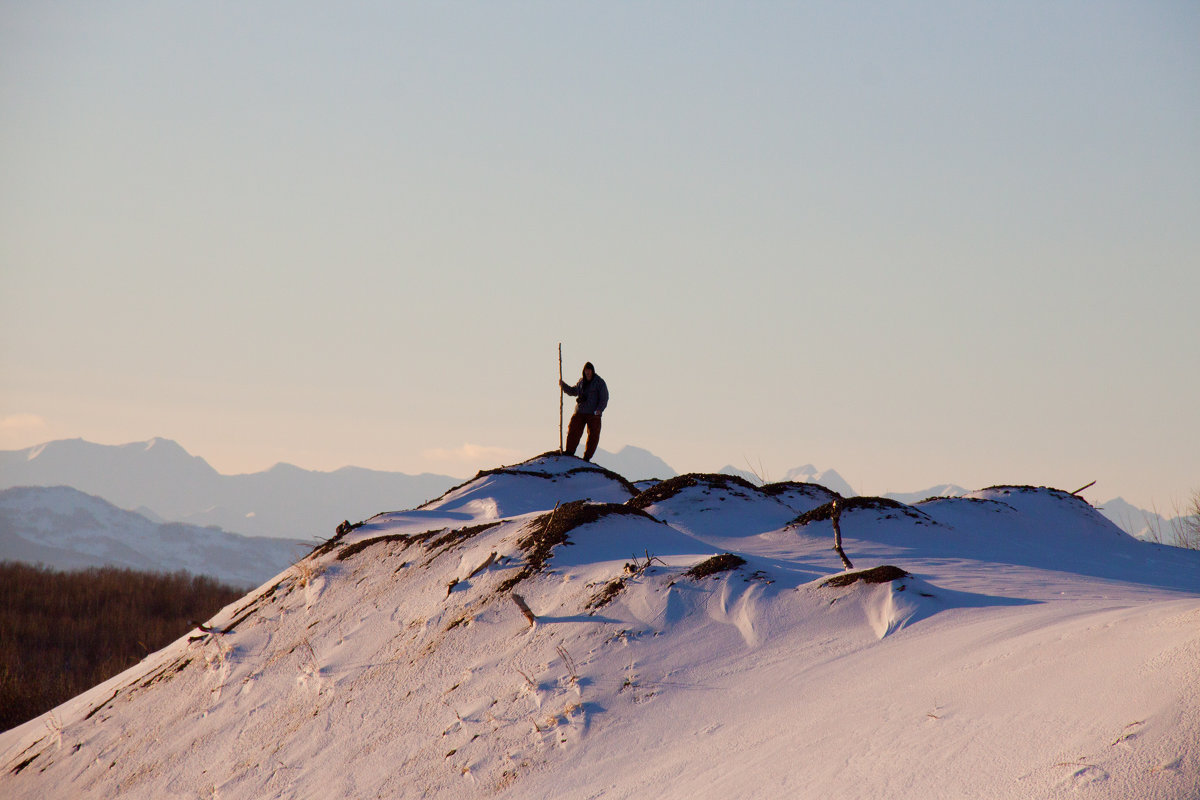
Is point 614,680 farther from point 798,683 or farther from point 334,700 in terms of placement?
point 334,700

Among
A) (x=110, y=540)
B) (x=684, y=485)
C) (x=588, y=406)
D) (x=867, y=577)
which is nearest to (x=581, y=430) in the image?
(x=588, y=406)

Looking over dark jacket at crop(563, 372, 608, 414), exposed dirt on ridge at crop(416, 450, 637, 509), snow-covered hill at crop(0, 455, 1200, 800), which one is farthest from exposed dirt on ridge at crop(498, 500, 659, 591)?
dark jacket at crop(563, 372, 608, 414)

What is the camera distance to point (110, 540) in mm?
122375

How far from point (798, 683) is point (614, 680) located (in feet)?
3.02

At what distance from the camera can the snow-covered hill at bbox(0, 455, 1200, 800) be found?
411cm

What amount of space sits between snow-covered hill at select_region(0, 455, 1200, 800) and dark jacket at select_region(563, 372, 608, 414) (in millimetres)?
4935

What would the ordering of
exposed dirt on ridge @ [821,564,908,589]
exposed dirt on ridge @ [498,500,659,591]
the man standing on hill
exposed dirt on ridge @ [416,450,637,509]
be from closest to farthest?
1. exposed dirt on ridge @ [821,564,908,589]
2. exposed dirt on ridge @ [498,500,659,591]
3. exposed dirt on ridge @ [416,450,637,509]
4. the man standing on hill

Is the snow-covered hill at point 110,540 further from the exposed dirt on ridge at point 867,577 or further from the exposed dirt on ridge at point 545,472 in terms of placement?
the exposed dirt on ridge at point 867,577

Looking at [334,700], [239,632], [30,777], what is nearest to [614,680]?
[334,700]

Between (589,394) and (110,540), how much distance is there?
405 ft

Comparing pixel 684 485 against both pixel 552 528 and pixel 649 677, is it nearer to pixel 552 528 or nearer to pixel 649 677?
pixel 552 528

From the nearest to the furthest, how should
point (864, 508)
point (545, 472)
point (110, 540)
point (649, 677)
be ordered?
1. point (649, 677)
2. point (864, 508)
3. point (545, 472)
4. point (110, 540)

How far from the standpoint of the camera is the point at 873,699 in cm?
471

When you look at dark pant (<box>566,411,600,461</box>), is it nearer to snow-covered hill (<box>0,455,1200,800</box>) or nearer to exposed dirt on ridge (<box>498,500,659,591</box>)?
snow-covered hill (<box>0,455,1200,800</box>)
